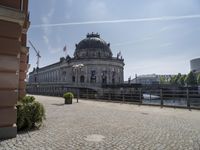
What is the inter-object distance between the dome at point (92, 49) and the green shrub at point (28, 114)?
89891mm

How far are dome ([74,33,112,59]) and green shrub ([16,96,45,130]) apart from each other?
295 feet

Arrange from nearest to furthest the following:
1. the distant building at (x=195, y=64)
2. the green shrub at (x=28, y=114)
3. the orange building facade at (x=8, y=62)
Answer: the orange building facade at (x=8, y=62) < the green shrub at (x=28, y=114) < the distant building at (x=195, y=64)

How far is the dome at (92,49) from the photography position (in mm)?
101062

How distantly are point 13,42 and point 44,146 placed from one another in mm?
3433

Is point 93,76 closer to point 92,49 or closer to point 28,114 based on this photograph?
point 92,49

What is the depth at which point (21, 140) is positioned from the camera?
6152mm

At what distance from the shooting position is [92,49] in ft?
333

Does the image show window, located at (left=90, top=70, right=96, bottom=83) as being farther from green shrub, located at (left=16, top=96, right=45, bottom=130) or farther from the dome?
green shrub, located at (left=16, top=96, right=45, bottom=130)

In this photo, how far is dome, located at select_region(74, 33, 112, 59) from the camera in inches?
3979

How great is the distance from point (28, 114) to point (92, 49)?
94.7m

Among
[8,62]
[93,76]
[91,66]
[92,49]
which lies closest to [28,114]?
[8,62]

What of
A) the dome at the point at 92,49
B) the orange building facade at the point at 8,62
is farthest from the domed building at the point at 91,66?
the orange building facade at the point at 8,62

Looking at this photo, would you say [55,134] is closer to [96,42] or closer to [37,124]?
[37,124]

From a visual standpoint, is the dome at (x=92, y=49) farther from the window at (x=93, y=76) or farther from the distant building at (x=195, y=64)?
the distant building at (x=195, y=64)
